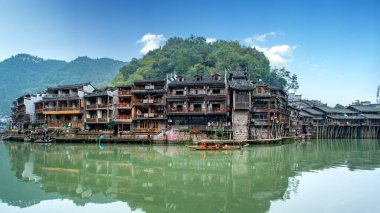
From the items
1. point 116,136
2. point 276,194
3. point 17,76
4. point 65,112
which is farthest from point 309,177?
point 17,76

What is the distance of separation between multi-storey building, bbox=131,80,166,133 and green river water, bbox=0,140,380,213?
1795 cm

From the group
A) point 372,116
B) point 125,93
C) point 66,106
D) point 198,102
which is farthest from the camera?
point 372,116

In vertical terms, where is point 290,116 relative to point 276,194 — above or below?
above

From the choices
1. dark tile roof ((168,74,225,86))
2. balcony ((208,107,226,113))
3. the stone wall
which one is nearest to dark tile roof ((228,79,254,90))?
dark tile roof ((168,74,225,86))

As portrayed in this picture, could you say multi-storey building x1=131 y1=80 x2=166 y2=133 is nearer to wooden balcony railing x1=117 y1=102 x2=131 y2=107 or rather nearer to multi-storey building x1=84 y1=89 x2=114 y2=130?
wooden balcony railing x1=117 y1=102 x2=131 y2=107

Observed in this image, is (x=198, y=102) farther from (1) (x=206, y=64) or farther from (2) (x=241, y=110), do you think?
(1) (x=206, y=64)

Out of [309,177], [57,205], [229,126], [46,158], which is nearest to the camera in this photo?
[57,205]

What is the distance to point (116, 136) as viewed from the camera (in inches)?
1898

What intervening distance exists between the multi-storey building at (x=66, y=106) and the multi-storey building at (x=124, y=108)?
26.7 ft

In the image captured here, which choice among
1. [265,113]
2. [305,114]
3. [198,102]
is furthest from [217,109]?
[305,114]

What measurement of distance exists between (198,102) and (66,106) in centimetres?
2839

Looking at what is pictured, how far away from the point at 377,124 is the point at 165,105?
187 ft

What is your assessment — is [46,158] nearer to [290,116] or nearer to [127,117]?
[127,117]

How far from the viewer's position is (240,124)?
4500 centimetres
